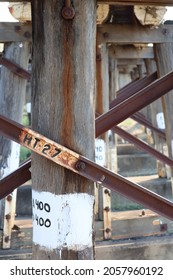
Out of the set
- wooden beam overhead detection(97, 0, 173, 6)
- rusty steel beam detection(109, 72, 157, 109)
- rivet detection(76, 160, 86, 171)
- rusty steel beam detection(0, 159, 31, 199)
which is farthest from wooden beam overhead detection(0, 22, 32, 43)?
rivet detection(76, 160, 86, 171)

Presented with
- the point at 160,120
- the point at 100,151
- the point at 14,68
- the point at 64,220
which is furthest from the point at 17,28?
the point at 160,120

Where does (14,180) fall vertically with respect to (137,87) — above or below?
below

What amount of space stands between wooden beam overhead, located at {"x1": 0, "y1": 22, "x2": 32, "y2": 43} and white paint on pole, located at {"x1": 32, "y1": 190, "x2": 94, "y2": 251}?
2.33 m

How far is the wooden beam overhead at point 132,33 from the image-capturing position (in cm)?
369

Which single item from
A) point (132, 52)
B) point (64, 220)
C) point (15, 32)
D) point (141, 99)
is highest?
point (132, 52)

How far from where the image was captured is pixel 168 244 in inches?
154

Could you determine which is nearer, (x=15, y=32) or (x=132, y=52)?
(x=15, y=32)

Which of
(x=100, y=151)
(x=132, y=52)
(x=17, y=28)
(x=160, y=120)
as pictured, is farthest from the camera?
(x=160, y=120)

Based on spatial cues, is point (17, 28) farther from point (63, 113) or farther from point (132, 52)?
point (132, 52)

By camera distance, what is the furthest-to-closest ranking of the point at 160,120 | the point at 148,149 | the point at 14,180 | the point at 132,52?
the point at 160,120 → the point at 132,52 → the point at 148,149 → the point at 14,180

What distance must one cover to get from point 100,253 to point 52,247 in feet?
7.19

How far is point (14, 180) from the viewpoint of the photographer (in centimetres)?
171

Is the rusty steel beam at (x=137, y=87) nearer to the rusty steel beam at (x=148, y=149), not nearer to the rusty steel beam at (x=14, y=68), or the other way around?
the rusty steel beam at (x=148, y=149)

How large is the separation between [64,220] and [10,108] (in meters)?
2.24
